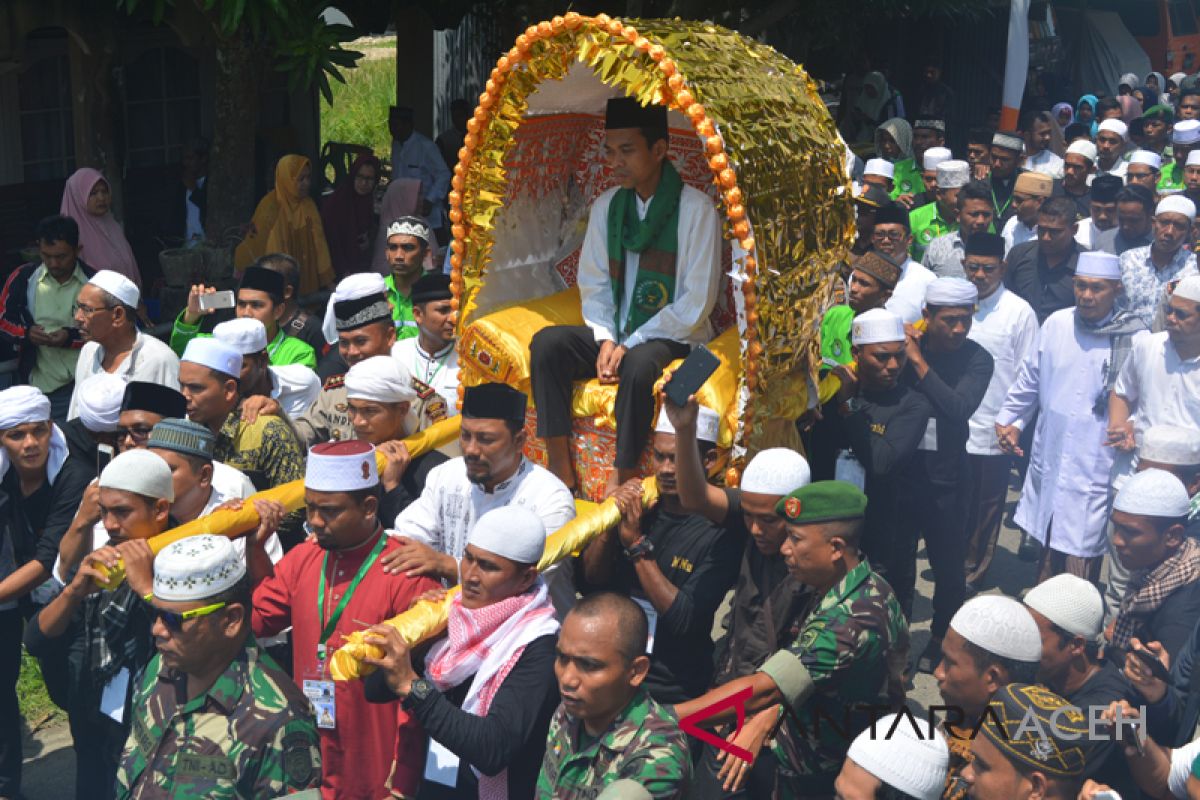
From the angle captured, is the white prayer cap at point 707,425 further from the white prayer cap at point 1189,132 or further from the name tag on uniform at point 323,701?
the white prayer cap at point 1189,132

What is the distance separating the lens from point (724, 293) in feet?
22.4

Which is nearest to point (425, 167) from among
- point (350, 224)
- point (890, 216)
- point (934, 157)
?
point (350, 224)

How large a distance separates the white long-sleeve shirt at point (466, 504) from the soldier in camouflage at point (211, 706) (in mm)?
1021

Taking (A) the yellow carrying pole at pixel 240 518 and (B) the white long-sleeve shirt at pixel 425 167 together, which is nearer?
(A) the yellow carrying pole at pixel 240 518

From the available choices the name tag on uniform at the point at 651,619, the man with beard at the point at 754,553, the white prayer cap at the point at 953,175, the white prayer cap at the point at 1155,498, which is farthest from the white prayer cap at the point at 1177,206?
the name tag on uniform at the point at 651,619

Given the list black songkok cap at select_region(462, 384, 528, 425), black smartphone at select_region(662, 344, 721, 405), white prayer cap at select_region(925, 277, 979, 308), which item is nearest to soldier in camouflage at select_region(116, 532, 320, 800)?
black songkok cap at select_region(462, 384, 528, 425)

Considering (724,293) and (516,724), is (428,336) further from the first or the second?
(516,724)

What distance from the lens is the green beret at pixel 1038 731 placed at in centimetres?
397

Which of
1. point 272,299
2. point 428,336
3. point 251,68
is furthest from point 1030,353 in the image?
point 251,68

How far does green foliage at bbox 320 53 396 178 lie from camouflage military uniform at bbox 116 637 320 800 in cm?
1654

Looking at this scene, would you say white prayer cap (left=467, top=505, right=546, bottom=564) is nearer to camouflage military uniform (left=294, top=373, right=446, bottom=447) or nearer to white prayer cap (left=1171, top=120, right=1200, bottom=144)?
camouflage military uniform (left=294, top=373, right=446, bottom=447)

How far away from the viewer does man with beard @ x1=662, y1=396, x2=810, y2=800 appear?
16.4 ft

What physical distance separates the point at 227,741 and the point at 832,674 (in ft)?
6.26

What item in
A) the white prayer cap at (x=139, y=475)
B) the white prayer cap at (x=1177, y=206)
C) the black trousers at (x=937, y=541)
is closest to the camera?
the white prayer cap at (x=139, y=475)
